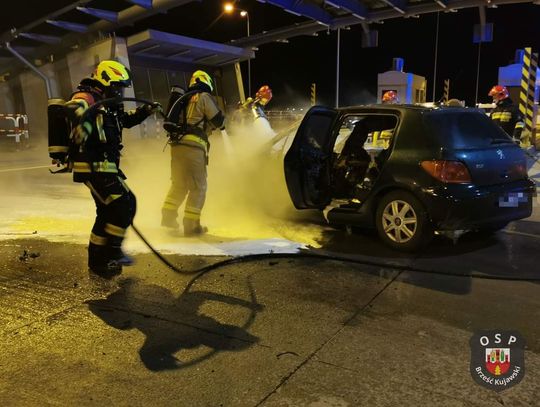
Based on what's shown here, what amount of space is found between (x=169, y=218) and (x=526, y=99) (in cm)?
1039

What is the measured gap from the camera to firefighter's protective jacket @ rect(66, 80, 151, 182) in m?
4.34

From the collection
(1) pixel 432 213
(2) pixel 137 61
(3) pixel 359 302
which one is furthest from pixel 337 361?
(2) pixel 137 61

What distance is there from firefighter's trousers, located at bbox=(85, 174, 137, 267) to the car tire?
2.42 metres

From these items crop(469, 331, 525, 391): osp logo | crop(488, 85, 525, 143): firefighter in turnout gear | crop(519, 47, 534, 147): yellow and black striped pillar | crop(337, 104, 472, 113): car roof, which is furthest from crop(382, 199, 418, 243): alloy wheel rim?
crop(519, 47, 534, 147): yellow and black striped pillar

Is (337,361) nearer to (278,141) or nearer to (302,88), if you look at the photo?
(278,141)

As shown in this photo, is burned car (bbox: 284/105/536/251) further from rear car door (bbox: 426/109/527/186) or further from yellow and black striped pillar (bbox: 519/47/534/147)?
yellow and black striped pillar (bbox: 519/47/534/147)

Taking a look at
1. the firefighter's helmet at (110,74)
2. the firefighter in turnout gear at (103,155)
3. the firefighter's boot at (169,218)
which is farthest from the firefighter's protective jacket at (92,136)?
the firefighter's boot at (169,218)

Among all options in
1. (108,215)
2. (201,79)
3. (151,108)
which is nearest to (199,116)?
(201,79)

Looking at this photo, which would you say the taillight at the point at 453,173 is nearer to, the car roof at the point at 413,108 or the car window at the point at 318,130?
the car roof at the point at 413,108

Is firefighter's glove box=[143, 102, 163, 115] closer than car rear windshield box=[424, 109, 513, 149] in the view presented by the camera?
Yes

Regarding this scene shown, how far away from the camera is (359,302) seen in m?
3.88

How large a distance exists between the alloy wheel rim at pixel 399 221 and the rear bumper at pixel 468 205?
207mm

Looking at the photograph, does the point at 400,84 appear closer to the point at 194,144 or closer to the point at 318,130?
the point at 318,130

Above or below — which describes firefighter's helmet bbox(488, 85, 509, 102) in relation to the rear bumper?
above
